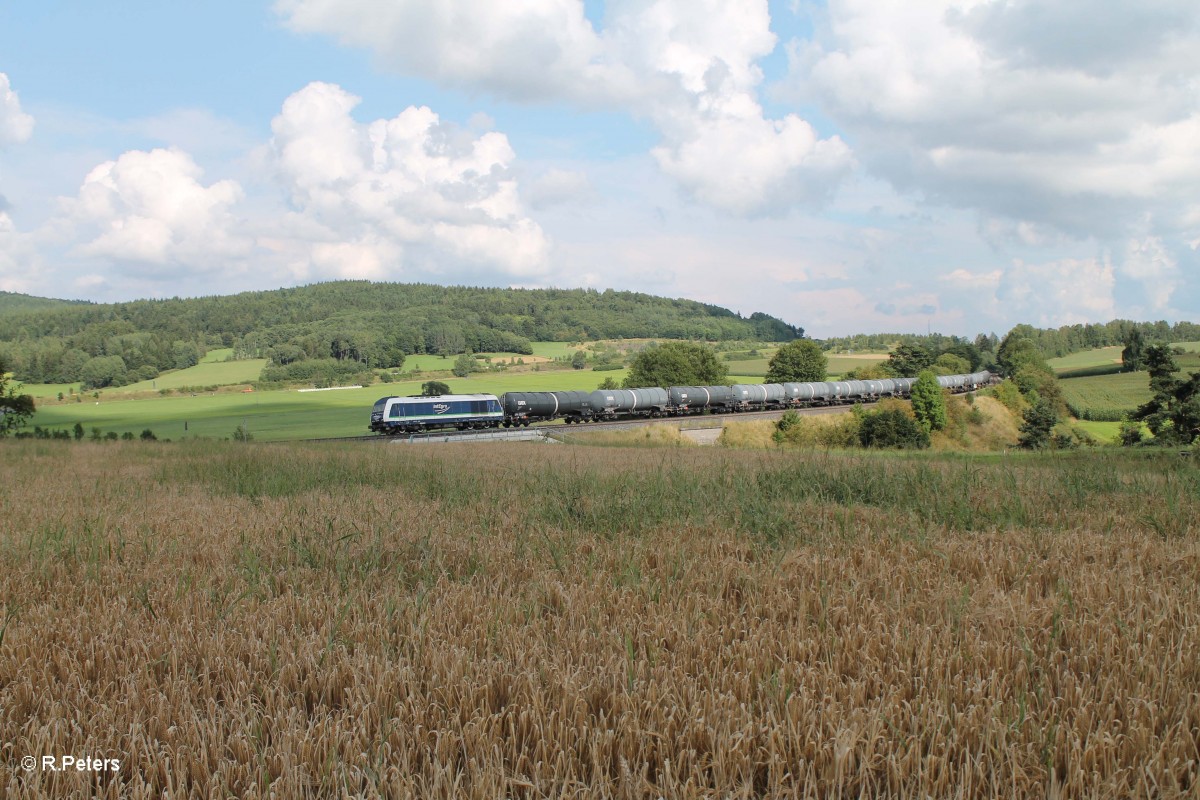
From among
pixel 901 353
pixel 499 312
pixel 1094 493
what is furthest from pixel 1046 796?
pixel 499 312

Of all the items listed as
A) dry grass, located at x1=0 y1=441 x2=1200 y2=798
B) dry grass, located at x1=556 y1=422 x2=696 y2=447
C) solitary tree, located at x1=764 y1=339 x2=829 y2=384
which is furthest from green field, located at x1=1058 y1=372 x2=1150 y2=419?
dry grass, located at x1=0 y1=441 x2=1200 y2=798

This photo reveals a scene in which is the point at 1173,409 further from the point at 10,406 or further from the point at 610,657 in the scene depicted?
the point at 10,406

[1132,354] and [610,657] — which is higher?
[1132,354]

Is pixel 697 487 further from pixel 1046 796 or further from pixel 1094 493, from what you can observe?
pixel 1046 796

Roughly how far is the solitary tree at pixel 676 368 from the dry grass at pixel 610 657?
85.1 meters

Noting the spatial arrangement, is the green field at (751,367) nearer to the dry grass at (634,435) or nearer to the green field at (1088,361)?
the green field at (1088,361)

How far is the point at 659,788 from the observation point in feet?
8.84

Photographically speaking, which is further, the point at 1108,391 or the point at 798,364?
the point at 798,364

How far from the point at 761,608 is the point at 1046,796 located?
75.2 inches

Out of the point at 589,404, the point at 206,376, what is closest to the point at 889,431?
the point at 589,404

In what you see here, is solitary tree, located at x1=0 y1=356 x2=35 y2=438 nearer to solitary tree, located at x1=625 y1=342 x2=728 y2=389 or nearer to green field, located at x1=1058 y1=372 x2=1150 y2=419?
solitary tree, located at x1=625 y1=342 x2=728 y2=389

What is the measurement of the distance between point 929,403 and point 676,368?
1186 inches

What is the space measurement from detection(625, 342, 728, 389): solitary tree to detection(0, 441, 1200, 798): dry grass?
85.1 m

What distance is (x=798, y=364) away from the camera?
107 m
